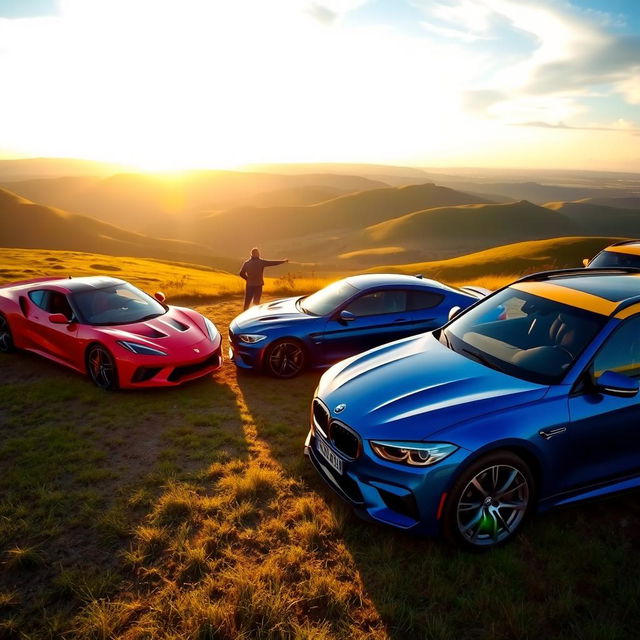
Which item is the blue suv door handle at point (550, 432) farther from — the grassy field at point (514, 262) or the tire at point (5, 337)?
the grassy field at point (514, 262)

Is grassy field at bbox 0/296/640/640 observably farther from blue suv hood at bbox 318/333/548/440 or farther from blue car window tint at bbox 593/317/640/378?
blue car window tint at bbox 593/317/640/378

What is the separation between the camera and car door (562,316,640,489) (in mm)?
3691

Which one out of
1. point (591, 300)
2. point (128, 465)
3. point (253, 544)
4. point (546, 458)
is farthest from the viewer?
point (128, 465)

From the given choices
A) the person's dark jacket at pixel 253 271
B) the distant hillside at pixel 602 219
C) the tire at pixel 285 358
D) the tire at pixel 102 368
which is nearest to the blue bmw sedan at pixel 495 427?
the tire at pixel 285 358

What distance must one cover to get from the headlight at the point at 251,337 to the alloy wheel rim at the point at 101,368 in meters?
2.00

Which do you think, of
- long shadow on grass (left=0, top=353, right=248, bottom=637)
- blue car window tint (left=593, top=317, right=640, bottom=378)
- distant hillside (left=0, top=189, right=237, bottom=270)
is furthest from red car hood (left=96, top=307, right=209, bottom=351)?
distant hillside (left=0, top=189, right=237, bottom=270)

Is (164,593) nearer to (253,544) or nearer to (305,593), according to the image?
(253,544)

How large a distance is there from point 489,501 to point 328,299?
4.72 metres

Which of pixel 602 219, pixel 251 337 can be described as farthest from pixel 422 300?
pixel 602 219

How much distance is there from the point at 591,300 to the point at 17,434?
260 inches

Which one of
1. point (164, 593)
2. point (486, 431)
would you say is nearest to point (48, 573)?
point (164, 593)

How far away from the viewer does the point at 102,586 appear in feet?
11.1

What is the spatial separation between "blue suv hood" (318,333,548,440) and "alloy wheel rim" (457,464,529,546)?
0.50 m

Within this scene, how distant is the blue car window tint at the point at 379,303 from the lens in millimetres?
7523
